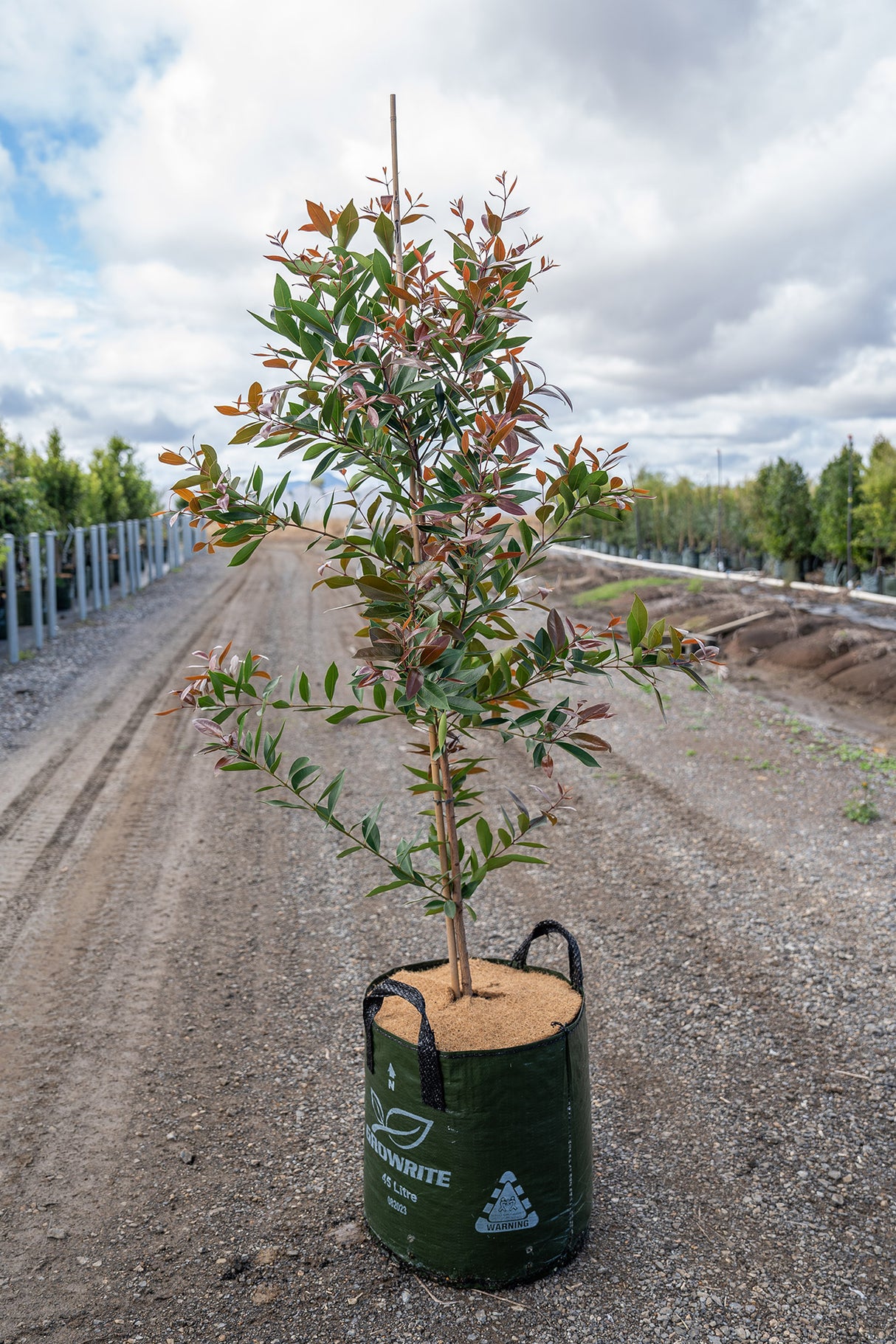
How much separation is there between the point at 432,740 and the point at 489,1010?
2.58ft

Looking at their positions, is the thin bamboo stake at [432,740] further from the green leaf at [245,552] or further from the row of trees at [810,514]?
the row of trees at [810,514]

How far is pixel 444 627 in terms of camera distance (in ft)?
7.22

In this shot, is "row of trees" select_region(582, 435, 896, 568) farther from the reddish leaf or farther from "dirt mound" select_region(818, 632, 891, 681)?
the reddish leaf

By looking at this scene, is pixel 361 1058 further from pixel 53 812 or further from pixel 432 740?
pixel 53 812

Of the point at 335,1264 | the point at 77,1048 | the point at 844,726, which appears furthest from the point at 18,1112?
the point at 844,726

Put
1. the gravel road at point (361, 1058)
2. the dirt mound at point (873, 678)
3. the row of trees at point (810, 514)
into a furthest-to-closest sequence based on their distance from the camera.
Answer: the row of trees at point (810, 514) < the dirt mound at point (873, 678) < the gravel road at point (361, 1058)

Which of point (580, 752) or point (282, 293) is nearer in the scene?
point (282, 293)

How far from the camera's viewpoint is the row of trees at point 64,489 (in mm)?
13938

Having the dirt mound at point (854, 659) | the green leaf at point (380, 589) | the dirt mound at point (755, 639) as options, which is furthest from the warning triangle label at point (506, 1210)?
the dirt mound at point (755, 639)

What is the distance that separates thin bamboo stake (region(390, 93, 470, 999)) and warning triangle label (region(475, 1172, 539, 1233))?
1.68 feet

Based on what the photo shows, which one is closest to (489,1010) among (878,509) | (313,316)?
(313,316)

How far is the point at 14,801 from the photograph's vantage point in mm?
6844

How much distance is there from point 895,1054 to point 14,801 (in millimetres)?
6034

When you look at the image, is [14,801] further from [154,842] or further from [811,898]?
[811,898]
